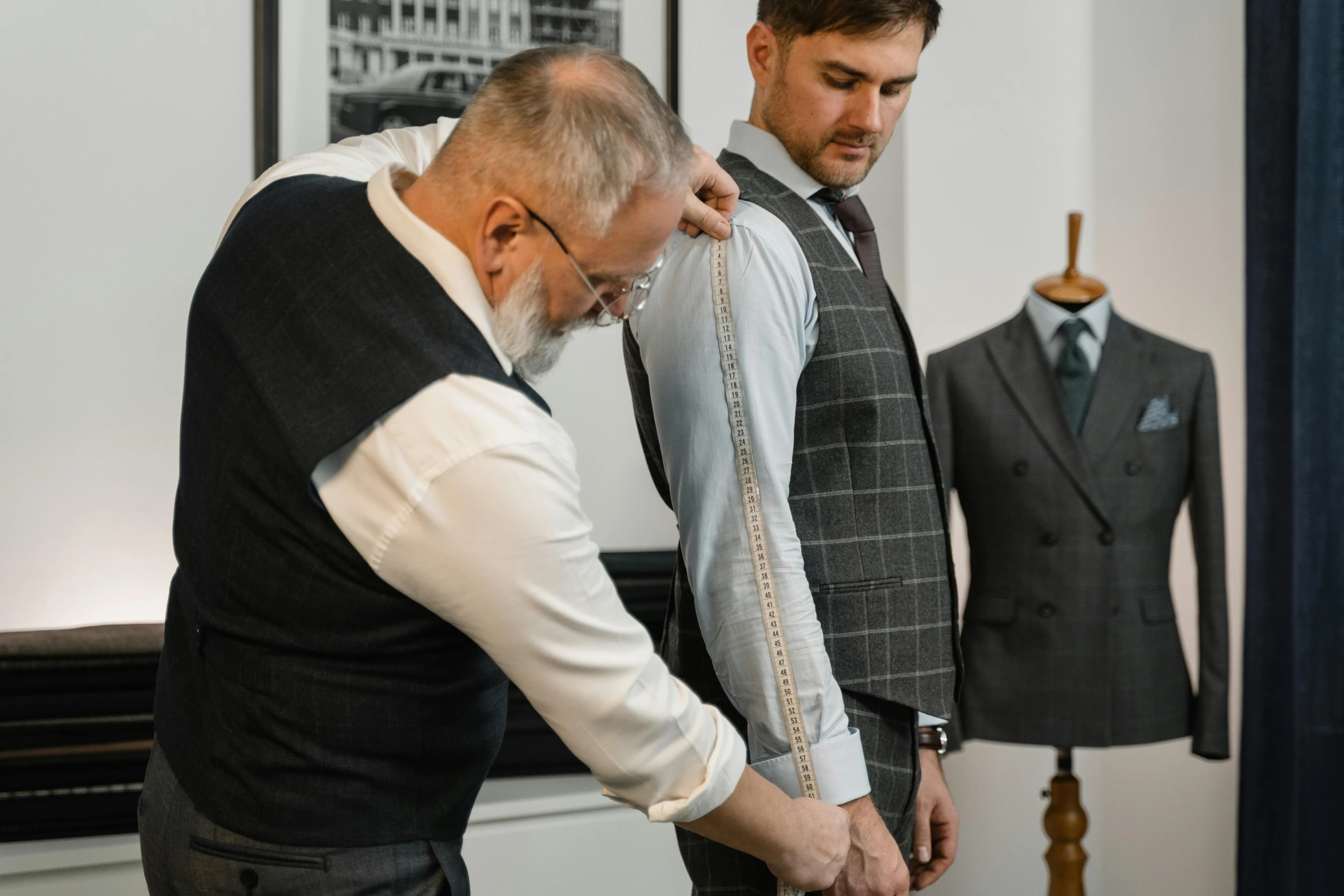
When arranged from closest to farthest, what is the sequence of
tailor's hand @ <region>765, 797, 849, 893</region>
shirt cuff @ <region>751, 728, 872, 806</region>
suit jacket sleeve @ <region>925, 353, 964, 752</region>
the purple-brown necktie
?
tailor's hand @ <region>765, 797, 849, 893</region> < shirt cuff @ <region>751, 728, 872, 806</region> < the purple-brown necktie < suit jacket sleeve @ <region>925, 353, 964, 752</region>

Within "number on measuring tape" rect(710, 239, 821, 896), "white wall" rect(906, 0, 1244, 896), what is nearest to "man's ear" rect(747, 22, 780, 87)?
"number on measuring tape" rect(710, 239, 821, 896)

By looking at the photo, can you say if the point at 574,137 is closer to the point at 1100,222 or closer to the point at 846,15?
the point at 846,15

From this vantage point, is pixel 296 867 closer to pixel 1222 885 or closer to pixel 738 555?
pixel 738 555

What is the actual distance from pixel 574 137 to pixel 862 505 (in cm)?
53

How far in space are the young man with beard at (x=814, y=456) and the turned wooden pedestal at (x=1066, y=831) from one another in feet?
3.71

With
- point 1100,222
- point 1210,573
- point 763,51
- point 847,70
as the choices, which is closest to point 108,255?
point 763,51

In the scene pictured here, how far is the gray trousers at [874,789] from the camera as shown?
1324mm

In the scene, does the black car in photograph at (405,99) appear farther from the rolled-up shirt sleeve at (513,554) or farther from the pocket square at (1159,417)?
the rolled-up shirt sleeve at (513,554)

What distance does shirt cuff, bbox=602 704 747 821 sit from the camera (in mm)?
1005

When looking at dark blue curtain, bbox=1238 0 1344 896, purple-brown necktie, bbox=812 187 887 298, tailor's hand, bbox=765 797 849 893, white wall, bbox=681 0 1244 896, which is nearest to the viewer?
tailor's hand, bbox=765 797 849 893

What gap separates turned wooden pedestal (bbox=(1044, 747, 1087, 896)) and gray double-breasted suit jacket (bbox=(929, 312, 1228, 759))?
0.59 ft

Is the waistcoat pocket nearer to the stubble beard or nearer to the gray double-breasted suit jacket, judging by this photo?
the stubble beard

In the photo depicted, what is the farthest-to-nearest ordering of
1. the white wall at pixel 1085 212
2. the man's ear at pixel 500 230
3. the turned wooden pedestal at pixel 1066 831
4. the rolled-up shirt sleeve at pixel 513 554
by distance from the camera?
the white wall at pixel 1085 212
the turned wooden pedestal at pixel 1066 831
the man's ear at pixel 500 230
the rolled-up shirt sleeve at pixel 513 554

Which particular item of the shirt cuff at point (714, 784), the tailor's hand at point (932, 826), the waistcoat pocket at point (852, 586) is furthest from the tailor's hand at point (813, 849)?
the tailor's hand at point (932, 826)
